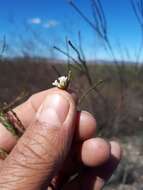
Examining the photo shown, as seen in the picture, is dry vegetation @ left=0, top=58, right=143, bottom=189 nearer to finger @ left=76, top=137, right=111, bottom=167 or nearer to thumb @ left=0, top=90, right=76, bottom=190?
finger @ left=76, top=137, right=111, bottom=167

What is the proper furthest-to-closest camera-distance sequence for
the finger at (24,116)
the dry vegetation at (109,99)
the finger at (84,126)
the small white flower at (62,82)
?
the dry vegetation at (109,99) → the finger at (24,116) → the finger at (84,126) → the small white flower at (62,82)

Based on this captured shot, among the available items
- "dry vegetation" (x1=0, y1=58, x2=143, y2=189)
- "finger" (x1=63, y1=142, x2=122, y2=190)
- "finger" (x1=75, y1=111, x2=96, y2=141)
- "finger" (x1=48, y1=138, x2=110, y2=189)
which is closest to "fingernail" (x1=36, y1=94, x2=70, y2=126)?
"finger" (x1=75, y1=111, x2=96, y2=141)

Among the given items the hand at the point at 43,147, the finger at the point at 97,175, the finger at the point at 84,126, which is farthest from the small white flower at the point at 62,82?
the finger at the point at 97,175

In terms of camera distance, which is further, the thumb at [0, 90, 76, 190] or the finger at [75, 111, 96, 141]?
the finger at [75, 111, 96, 141]

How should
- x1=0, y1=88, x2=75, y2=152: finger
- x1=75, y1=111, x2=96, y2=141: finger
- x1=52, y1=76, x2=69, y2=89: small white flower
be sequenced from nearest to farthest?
x1=52, y1=76, x2=69, y2=89: small white flower < x1=75, y1=111, x2=96, y2=141: finger < x1=0, y1=88, x2=75, y2=152: finger

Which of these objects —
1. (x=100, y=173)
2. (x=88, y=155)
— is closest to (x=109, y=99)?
(x=100, y=173)

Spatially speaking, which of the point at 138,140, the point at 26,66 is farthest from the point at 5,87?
the point at 138,140

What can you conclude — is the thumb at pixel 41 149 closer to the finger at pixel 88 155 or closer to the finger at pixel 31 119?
the finger at pixel 31 119
